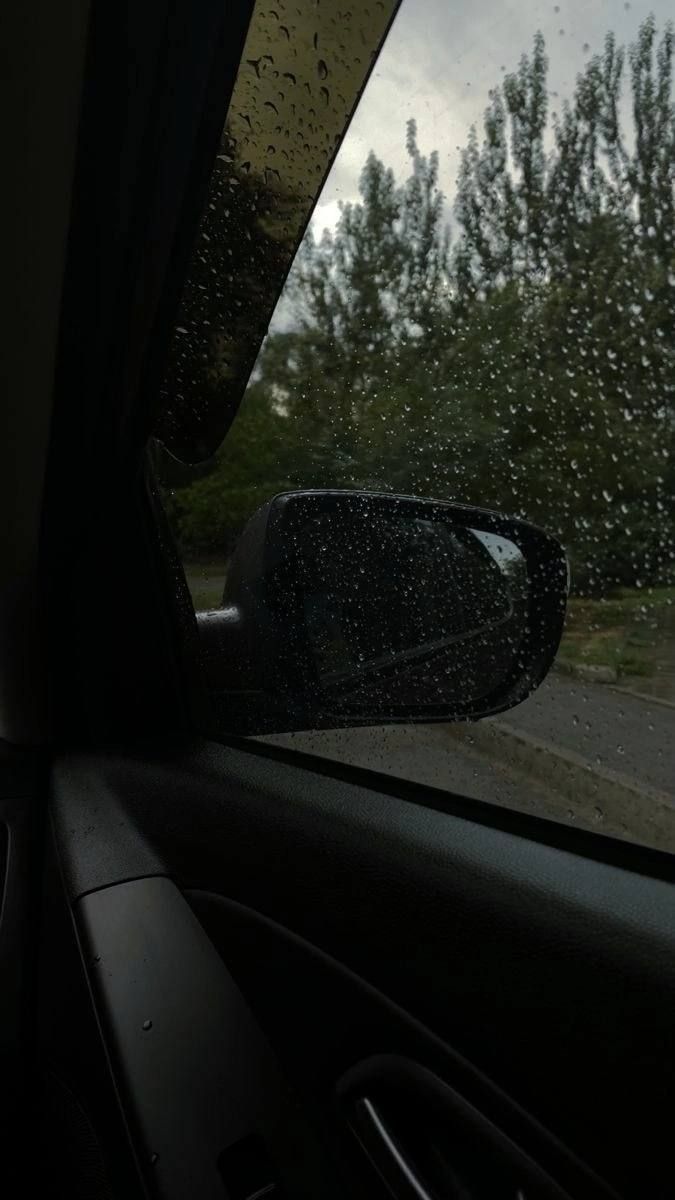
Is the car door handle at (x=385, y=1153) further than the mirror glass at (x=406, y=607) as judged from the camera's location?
No

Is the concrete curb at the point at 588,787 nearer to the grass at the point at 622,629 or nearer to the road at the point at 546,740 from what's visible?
the road at the point at 546,740

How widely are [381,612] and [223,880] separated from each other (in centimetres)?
76

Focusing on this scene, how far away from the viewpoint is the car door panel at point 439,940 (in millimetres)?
1163

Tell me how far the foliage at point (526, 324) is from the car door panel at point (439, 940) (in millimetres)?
457

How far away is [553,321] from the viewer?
4.15ft

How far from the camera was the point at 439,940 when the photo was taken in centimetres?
149

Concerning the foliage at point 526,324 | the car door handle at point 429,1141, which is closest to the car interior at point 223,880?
the car door handle at point 429,1141

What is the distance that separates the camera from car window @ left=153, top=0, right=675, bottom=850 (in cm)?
112

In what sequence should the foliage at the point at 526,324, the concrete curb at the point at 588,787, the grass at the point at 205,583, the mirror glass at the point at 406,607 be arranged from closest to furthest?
1. the foliage at the point at 526,324
2. the concrete curb at the point at 588,787
3. the mirror glass at the point at 406,607
4. the grass at the point at 205,583

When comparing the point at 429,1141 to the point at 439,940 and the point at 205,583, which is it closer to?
the point at 439,940

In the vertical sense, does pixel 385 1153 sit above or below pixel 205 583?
below

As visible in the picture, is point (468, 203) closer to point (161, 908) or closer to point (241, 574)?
point (241, 574)

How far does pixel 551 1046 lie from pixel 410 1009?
0.35 meters

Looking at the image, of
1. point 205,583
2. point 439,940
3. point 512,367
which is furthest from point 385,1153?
point 205,583
